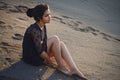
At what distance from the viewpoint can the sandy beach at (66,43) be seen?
4.48 metres

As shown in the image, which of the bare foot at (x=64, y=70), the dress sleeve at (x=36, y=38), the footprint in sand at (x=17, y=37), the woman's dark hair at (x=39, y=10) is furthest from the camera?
the footprint in sand at (x=17, y=37)

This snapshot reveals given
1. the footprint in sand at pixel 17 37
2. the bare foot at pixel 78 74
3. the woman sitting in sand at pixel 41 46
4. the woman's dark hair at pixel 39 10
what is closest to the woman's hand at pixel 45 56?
the woman sitting in sand at pixel 41 46

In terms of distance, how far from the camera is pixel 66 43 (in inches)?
243

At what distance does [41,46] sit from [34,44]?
12 cm

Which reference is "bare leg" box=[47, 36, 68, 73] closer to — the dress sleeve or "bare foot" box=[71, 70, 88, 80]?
"bare foot" box=[71, 70, 88, 80]

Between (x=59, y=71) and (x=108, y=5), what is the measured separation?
6390mm

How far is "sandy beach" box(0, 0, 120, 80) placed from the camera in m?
4.48

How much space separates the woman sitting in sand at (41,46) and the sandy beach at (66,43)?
13cm

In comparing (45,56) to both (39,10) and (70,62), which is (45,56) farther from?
(39,10)

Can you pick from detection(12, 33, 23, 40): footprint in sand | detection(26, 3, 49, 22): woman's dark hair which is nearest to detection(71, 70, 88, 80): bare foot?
detection(26, 3, 49, 22): woman's dark hair

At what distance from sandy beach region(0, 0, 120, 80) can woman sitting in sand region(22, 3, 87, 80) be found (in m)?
0.13

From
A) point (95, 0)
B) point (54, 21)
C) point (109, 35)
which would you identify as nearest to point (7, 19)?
point (54, 21)

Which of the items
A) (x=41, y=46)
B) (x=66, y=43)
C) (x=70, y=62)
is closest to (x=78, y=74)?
(x=70, y=62)

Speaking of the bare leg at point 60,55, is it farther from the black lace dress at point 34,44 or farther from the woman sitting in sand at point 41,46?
the black lace dress at point 34,44
